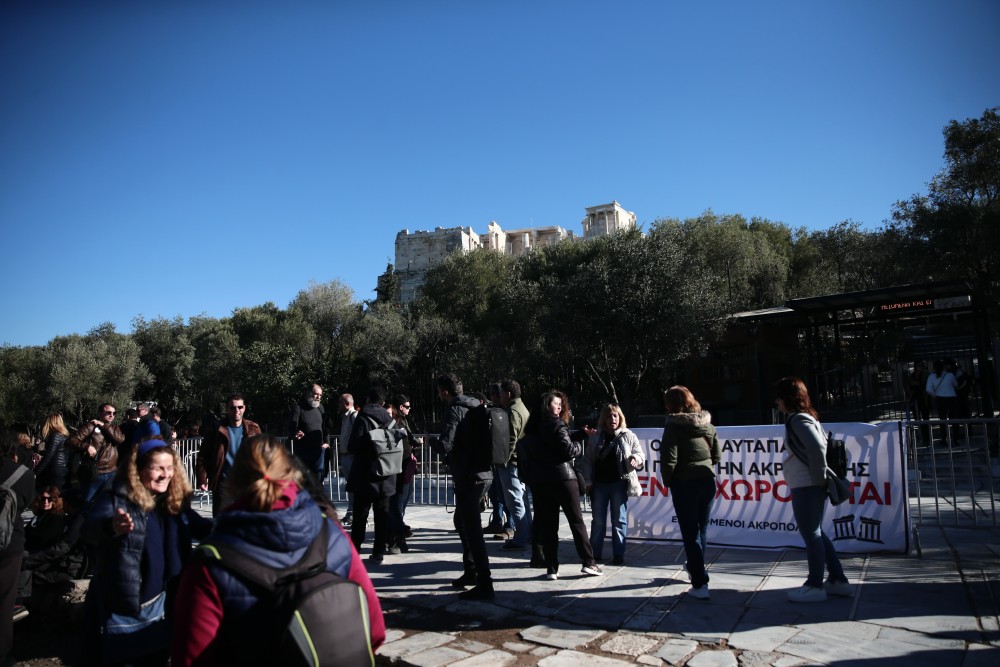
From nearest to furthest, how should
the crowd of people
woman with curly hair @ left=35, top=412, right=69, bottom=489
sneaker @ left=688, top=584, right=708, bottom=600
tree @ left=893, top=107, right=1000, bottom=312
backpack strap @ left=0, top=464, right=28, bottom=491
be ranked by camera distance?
1. the crowd of people
2. backpack strap @ left=0, top=464, right=28, bottom=491
3. sneaker @ left=688, top=584, right=708, bottom=600
4. woman with curly hair @ left=35, top=412, right=69, bottom=489
5. tree @ left=893, top=107, right=1000, bottom=312

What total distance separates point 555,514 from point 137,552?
3683mm

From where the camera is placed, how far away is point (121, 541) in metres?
3.09

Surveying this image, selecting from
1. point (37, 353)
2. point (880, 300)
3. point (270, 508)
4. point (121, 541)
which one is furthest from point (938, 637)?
point (37, 353)

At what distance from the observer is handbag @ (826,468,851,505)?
497 cm

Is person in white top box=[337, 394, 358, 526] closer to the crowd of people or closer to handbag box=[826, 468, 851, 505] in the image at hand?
the crowd of people

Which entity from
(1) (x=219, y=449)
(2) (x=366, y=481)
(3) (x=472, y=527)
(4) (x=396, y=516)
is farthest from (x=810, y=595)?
(1) (x=219, y=449)

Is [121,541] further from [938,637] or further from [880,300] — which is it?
[880,300]

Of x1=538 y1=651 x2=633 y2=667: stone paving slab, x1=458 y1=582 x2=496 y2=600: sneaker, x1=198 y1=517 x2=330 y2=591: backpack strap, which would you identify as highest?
x1=198 y1=517 x2=330 y2=591: backpack strap

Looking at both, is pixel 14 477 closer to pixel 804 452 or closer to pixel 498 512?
pixel 498 512

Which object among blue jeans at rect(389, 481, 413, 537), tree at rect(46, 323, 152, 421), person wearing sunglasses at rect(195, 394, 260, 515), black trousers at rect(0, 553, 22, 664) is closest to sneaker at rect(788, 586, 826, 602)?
blue jeans at rect(389, 481, 413, 537)

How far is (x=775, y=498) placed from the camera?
6.89m

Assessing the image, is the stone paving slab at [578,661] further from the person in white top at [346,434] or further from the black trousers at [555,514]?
the person in white top at [346,434]

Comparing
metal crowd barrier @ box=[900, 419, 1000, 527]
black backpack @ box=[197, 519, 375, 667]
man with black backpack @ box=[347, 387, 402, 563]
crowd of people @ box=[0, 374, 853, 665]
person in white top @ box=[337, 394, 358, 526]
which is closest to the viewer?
black backpack @ box=[197, 519, 375, 667]

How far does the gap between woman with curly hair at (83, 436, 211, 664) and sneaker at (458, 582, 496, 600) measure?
273 cm
